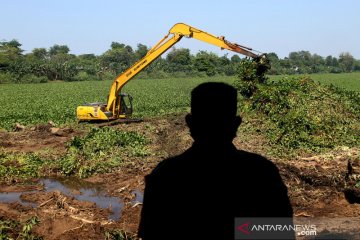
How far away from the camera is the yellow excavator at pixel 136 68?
1622 centimetres

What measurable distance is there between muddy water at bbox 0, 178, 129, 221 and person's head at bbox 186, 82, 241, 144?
6443mm

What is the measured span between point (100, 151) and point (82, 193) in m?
2.99

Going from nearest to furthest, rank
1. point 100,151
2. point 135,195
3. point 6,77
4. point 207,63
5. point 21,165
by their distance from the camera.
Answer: point 135,195, point 21,165, point 100,151, point 6,77, point 207,63

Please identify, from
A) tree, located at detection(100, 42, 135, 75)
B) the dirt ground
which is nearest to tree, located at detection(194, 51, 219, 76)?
tree, located at detection(100, 42, 135, 75)

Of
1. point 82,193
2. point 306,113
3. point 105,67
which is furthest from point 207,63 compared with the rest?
point 82,193

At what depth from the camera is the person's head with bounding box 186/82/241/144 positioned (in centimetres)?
186

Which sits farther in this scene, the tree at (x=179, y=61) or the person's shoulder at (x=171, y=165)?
the tree at (x=179, y=61)

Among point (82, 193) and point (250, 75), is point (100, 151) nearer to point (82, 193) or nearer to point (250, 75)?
point (82, 193)

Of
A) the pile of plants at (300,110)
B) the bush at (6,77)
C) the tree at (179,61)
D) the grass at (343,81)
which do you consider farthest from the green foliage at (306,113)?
the tree at (179,61)

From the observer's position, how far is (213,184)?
1.95 m

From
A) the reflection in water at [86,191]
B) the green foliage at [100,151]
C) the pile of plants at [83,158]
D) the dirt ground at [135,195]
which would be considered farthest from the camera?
the green foliage at [100,151]

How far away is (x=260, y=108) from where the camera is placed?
18156 mm

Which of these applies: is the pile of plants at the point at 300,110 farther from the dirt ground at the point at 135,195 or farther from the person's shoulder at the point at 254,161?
the person's shoulder at the point at 254,161

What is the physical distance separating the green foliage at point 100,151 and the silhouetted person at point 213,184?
9474mm
